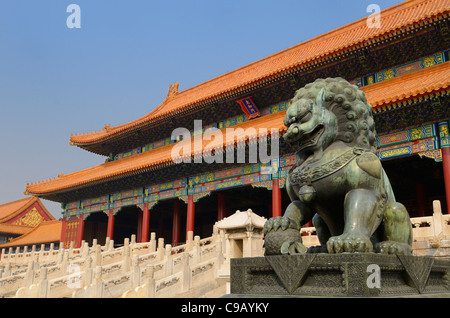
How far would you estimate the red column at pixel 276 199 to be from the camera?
1276 centimetres

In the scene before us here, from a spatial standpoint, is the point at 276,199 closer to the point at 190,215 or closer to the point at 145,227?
Result: the point at 190,215

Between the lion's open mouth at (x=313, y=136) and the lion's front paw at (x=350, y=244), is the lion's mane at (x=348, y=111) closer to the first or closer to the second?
the lion's open mouth at (x=313, y=136)

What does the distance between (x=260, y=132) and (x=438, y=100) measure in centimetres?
467

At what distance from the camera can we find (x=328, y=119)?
10.9 feet

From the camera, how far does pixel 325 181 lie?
10.5 ft

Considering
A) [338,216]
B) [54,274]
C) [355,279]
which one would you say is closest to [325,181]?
[338,216]

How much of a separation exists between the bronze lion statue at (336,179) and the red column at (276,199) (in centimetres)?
927

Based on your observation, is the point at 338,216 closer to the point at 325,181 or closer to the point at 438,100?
the point at 325,181

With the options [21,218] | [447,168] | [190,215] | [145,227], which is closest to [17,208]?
[21,218]

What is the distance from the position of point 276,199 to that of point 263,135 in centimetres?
221

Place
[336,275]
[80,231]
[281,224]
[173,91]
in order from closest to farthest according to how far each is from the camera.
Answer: [336,275] → [281,224] → [80,231] → [173,91]

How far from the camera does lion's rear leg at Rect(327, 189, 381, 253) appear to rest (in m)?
2.78

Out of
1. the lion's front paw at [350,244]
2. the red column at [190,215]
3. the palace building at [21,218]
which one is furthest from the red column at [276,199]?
the palace building at [21,218]

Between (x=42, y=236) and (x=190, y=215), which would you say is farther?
(x=42, y=236)
